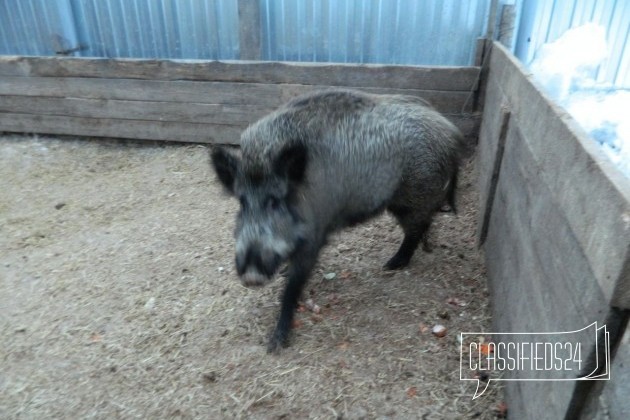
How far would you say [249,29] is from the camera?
4922mm

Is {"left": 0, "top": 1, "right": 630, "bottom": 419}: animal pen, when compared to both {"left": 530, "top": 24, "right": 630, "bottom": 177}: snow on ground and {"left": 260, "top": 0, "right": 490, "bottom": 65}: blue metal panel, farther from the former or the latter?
{"left": 530, "top": 24, "right": 630, "bottom": 177}: snow on ground

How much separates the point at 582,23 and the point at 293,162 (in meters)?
3.37

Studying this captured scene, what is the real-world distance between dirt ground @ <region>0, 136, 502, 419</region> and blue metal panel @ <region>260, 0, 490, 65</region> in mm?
1252

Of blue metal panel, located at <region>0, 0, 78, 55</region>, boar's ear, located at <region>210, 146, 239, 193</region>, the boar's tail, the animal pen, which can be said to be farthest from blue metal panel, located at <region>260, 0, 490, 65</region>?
boar's ear, located at <region>210, 146, 239, 193</region>

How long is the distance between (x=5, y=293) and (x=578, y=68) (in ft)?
15.7

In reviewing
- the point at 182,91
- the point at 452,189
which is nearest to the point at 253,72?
the point at 182,91

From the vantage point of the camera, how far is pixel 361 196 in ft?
9.73

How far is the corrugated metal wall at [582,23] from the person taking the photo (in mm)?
4125

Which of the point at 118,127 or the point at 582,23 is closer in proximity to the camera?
the point at 582,23

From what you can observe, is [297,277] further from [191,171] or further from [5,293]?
[191,171]

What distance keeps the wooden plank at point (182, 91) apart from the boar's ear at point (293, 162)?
2.25 meters

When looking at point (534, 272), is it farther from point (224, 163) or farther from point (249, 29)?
point (249, 29)

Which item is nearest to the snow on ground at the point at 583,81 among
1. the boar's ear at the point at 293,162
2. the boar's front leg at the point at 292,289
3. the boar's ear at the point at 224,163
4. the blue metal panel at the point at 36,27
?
the boar's ear at the point at 293,162

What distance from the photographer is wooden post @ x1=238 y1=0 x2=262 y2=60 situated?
4824 mm
